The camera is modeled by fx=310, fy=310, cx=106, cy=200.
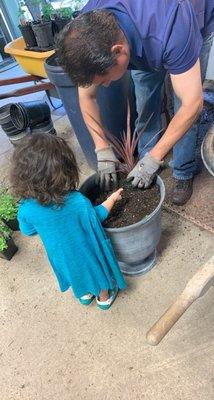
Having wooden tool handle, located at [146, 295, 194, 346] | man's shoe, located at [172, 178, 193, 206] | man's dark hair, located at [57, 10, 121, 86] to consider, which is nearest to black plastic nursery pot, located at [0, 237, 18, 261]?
man's shoe, located at [172, 178, 193, 206]

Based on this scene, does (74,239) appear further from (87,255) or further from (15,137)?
(15,137)

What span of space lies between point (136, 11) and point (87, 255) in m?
0.76

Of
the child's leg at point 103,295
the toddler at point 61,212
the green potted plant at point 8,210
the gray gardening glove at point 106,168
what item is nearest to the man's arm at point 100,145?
the gray gardening glove at point 106,168

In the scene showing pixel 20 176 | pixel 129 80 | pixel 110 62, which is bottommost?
pixel 129 80

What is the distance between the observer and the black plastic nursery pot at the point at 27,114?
1982 mm

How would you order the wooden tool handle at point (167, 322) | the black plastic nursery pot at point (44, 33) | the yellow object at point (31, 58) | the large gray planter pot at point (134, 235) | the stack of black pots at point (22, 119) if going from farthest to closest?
the stack of black pots at point (22, 119), the black plastic nursery pot at point (44, 33), the yellow object at point (31, 58), the large gray planter pot at point (134, 235), the wooden tool handle at point (167, 322)

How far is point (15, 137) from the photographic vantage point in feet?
6.75

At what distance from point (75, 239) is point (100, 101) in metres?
0.88

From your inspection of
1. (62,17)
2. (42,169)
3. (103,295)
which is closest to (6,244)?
(103,295)

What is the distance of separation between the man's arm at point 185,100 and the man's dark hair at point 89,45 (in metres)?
0.23

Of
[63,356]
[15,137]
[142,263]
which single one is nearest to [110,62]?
[142,263]

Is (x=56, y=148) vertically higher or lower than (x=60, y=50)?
lower

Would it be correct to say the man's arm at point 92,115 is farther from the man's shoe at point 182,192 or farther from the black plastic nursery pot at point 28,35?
the black plastic nursery pot at point 28,35

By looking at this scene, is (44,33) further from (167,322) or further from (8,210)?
(167,322)
